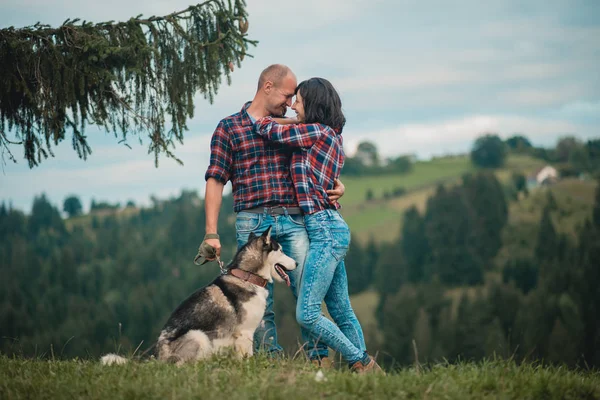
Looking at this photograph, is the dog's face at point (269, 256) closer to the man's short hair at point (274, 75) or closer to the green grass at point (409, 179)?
the man's short hair at point (274, 75)

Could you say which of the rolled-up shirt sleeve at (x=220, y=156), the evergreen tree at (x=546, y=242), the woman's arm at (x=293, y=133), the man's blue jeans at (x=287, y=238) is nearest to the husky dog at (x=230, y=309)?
the man's blue jeans at (x=287, y=238)

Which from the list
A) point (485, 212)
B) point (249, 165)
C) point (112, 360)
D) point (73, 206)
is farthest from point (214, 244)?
point (73, 206)

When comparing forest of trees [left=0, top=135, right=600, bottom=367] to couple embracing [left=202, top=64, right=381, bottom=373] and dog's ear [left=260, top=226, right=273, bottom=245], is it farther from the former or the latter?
dog's ear [left=260, top=226, right=273, bottom=245]

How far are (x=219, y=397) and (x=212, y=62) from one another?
594 centimetres

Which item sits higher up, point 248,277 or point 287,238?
point 287,238

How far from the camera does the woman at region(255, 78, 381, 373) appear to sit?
7.02m

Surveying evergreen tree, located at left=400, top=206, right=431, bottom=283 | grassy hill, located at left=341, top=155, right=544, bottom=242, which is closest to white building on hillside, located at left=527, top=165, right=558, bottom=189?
grassy hill, located at left=341, top=155, right=544, bottom=242

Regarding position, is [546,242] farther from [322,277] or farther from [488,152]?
[322,277]

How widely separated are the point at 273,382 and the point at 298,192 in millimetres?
2207

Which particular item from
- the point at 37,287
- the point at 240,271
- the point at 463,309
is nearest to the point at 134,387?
the point at 240,271

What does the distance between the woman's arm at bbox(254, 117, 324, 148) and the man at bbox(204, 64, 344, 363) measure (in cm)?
35

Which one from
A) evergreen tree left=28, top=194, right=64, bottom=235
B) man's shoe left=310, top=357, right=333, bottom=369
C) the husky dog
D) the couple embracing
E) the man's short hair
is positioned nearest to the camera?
the husky dog

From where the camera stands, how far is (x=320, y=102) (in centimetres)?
735

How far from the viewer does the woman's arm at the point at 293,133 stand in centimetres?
703
